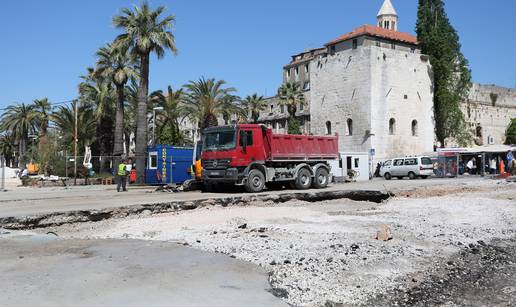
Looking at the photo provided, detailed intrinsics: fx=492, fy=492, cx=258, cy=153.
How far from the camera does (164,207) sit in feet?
49.6

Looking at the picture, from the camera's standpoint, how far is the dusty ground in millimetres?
6809

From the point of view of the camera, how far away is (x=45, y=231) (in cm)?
1197

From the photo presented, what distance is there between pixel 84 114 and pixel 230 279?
128ft

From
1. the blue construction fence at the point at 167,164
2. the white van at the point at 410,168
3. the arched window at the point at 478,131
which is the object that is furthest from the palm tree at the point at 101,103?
the arched window at the point at 478,131

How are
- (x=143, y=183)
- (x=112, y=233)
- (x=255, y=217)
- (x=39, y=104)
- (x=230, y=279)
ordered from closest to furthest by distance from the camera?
(x=230, y=279) < (x=112, y=233) < (x=255, y=217) < (x=143, y=183) < (x=39, y=104)

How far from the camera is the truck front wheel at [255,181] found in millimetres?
19719

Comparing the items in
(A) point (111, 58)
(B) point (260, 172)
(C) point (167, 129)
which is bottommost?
(B) point (260, 172)

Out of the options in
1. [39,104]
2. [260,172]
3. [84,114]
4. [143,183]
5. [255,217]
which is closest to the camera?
[255,217]

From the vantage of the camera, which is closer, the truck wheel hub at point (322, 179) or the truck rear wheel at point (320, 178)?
the truck rear wheel at point (320, 178)

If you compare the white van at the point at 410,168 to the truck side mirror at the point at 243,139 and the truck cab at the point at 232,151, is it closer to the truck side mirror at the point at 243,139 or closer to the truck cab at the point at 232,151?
the truck cab at the point at 232,151

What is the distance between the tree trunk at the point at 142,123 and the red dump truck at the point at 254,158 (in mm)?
9984

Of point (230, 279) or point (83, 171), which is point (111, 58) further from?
point (230, 279)

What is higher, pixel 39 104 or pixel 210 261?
pixel 39 104

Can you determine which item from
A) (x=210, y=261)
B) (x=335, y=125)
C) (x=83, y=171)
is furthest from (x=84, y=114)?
(x=210, y=261)
